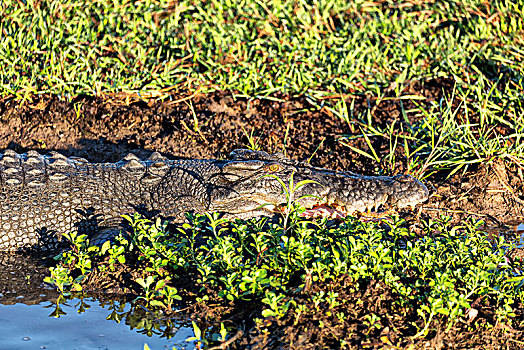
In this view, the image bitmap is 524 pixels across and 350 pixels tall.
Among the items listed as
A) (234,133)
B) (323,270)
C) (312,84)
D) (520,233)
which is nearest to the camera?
(323,270)

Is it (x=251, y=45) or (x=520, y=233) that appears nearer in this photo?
(x=520, y=233)

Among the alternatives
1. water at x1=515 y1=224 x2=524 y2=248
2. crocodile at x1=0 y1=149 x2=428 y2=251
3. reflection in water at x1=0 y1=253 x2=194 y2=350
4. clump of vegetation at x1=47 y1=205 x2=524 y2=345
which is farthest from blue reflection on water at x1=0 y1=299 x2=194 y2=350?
water at x1=515 y1=224 x2=524 y2=248

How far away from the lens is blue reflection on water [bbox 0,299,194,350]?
3.21 m

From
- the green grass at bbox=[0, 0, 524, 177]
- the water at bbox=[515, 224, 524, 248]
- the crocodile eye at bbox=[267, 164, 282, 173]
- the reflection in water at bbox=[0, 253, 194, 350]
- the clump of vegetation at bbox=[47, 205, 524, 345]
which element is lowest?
the water at bbox=[515, 224, 524, 248]

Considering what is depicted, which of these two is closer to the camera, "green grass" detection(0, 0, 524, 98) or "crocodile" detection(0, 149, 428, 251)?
"crocodile" detection(0, 149, 428, 251)

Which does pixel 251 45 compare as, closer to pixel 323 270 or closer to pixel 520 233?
pixel 520 233

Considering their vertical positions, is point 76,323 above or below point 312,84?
below

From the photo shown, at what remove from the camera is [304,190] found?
4391mm

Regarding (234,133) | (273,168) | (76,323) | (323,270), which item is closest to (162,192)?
(273,168)

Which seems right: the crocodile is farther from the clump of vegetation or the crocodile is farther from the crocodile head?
the clump of vegetation

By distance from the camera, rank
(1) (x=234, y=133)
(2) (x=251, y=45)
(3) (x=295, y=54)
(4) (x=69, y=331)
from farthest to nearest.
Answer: (2) (x=251, y=45), (3) (x=295, y=54), (1) (x=234, y=133), (4) (x=69, y=331)

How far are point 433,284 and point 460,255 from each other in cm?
41

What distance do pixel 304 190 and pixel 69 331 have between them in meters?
1.93

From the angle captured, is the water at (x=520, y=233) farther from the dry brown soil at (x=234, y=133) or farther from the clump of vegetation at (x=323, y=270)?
the clump of vegetation at (x=323, y=270)
